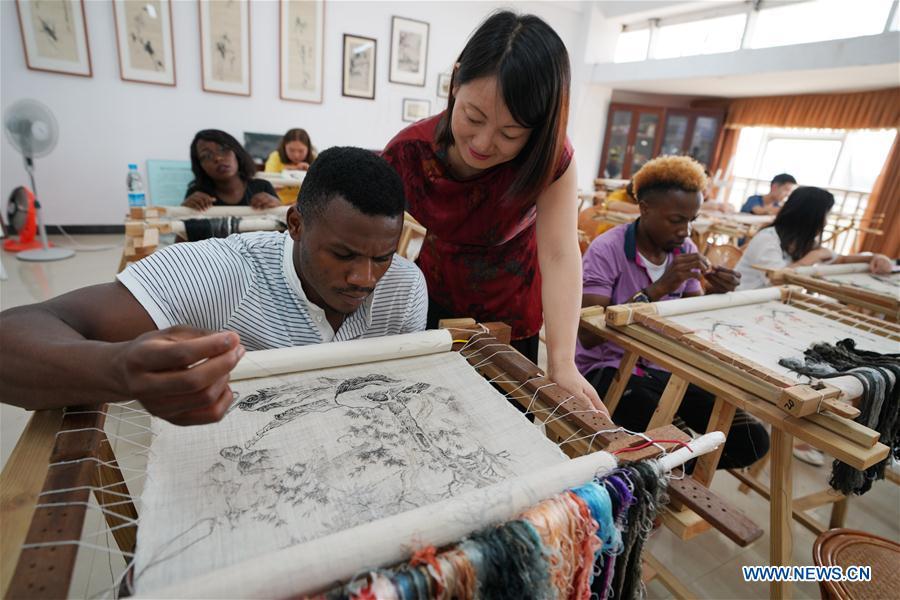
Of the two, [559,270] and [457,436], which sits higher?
[559,270]

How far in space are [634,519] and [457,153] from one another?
2.92ft

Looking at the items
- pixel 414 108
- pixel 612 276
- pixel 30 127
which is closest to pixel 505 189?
pixel 612 276

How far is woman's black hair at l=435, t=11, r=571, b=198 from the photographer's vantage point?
3.01ft

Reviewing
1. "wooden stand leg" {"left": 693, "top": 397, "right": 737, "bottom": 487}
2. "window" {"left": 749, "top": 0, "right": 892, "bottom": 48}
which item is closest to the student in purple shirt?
"wooden stand leg" {"left": 693, "top": 397, "right": 737, "bottom": 487}

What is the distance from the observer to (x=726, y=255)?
11.6 ft

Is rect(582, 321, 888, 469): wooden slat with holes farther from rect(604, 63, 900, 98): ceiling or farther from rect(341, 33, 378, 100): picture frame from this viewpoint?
rect(604, 63, 900, 98): ceiling

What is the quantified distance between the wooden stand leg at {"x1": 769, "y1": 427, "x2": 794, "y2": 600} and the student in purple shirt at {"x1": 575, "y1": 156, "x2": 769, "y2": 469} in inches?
16.3

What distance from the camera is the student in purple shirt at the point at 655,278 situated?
1.56 m

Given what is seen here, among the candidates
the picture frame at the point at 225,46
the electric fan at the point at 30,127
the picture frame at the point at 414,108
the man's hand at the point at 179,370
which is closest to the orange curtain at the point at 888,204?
the picture frame at the point at 414,108

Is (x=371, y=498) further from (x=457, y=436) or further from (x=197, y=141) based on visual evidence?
(x=197, y=141)

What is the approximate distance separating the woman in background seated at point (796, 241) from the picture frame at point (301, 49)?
16.0ft

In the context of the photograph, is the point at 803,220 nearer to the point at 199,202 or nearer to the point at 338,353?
the point at 338,353

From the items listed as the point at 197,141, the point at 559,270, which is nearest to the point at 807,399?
the point at 559,270

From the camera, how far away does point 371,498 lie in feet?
2.09
